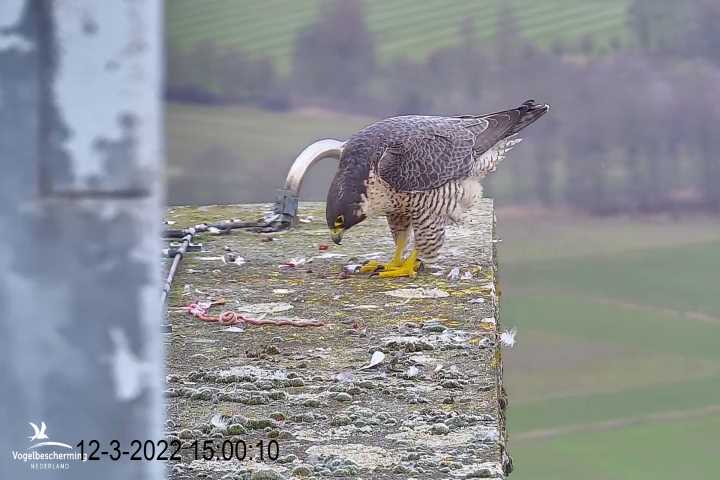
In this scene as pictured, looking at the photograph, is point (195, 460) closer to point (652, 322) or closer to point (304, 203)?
point (304, 203)

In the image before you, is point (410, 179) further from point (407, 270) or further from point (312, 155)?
point (312, 155)

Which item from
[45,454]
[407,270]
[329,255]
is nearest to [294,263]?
[329,255]

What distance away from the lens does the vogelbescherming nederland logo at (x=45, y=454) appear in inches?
30.2

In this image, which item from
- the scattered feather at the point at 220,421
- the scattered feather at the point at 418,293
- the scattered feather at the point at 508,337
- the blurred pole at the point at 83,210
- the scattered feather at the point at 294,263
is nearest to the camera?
the blurred pole at the point at 83,210

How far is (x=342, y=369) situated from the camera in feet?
10.5

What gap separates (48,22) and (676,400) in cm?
710

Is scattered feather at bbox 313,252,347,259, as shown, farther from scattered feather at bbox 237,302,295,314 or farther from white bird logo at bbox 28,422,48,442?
white bird logo at bbox 28,422,48,442

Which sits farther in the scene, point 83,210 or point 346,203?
point 346,203

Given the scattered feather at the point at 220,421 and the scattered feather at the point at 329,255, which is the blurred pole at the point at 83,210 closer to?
the scattered feather at the point at 220,421

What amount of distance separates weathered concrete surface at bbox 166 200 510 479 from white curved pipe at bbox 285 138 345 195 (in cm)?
37

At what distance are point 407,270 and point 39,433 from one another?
3.60 metres

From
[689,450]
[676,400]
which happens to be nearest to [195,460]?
[689,450]
